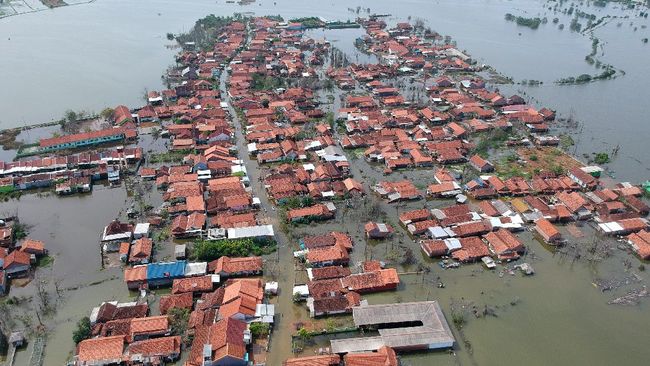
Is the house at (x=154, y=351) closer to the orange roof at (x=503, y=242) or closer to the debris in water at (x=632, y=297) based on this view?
the orange roof at (x=503, y=242)

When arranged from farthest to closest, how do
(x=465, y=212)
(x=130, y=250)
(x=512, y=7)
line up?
(x=512, y=7) → (x=465, y=212) → (x=130, y=250)

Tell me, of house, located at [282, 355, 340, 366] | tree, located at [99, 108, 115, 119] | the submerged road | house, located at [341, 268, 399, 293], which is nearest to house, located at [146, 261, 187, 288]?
the submerged road

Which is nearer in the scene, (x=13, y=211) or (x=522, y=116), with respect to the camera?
(x=13, y=211)

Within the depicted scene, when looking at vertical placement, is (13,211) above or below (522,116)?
below

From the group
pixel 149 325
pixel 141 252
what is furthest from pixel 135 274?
pixel 149 325

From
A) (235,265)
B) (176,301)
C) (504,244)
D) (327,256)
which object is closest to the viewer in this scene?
(176,301)

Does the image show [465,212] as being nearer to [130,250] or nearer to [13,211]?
[130,250]

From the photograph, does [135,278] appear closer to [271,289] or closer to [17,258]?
[17,258]

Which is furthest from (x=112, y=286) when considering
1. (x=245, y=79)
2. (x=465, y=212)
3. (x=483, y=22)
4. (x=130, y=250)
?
(x=483, y=22)
